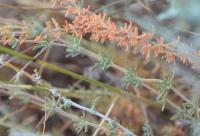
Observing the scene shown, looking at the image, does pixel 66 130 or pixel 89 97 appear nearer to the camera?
pixel 89 97

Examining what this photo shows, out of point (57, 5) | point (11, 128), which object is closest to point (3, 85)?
point (11, 128)

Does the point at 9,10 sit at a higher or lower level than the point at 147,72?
higher

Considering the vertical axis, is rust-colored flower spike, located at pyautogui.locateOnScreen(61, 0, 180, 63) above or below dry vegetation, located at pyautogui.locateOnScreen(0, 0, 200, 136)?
above

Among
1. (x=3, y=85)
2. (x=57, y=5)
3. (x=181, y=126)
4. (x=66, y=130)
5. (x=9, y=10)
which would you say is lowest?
(x=66, y=130)

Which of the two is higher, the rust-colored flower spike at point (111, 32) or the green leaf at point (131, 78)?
the rust-colored flower spike at point (111, 32)

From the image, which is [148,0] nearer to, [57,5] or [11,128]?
[57,5]

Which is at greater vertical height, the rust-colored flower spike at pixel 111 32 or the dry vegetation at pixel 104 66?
the rust-colored flower spike at pixel 111 32

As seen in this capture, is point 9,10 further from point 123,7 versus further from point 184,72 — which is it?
point 184,72

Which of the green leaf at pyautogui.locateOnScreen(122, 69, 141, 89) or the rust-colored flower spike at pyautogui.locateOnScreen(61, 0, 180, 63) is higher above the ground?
the rust-colored flower spike at pyautogui.locateOnScreen(61, 0, 180, 63)

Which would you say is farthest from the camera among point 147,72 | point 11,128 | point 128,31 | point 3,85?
point 147,72

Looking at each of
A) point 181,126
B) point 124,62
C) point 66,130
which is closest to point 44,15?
point 124,62

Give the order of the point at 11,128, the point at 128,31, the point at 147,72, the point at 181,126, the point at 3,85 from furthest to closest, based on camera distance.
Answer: the point at 147,72, the point at 181,126, the point at 11,128, the point at 3,85, the point at 128,31
